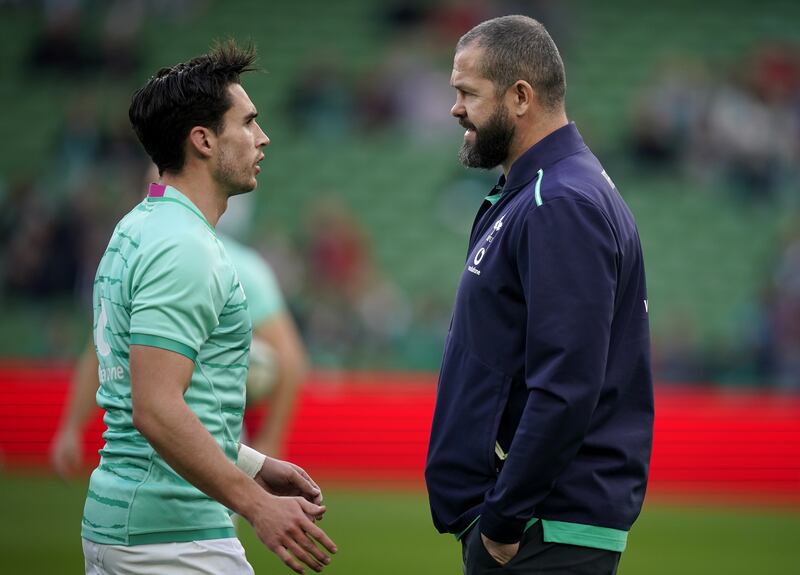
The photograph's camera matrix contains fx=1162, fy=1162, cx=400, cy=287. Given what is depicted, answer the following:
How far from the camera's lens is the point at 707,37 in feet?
64.4

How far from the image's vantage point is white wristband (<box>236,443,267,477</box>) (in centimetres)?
349

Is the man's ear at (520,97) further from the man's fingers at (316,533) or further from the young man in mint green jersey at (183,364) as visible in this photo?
the man's fingers at (316,533)

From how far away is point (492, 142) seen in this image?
3709 millimetres

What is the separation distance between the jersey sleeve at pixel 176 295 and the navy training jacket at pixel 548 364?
0.83 m

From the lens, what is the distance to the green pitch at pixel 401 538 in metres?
8.33

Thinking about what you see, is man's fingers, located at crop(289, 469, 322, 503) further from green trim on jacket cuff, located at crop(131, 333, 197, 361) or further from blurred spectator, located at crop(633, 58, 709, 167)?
blurred spectator, located at crop(633, 58, 709, 167)

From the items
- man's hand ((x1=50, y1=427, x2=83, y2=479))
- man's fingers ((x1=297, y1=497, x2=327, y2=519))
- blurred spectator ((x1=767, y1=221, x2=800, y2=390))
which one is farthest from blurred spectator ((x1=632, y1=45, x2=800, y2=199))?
man's fingers ((x1=297, y1=497, x2=327, y2=519))

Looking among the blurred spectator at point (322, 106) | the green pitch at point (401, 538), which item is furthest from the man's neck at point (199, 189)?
the blurred spectator at point (322, 106)

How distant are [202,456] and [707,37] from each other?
18223 mm

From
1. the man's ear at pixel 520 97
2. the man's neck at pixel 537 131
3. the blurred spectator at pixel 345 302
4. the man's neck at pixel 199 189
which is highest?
the man's ear at pixel 520 97

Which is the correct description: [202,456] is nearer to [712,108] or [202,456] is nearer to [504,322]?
[504,322]

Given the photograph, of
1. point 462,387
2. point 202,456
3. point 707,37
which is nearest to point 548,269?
point 462,387

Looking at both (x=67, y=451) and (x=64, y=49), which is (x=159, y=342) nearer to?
(x=67, y=451)

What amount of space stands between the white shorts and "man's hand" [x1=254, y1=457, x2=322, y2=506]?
320 millimetres
